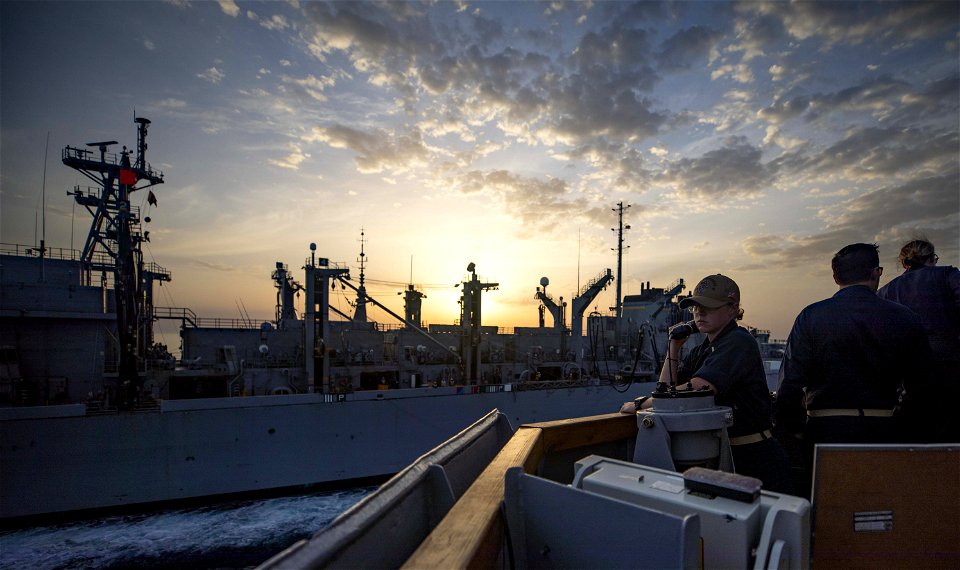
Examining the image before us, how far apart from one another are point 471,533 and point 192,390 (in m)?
19.5

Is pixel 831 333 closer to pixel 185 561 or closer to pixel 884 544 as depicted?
pixel 884 544

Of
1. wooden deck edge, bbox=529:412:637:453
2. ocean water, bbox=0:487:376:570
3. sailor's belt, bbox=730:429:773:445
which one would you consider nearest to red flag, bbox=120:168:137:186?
ocean water, bbox=0:487:376:570

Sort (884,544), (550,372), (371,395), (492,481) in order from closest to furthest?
(492,481), (884,544), (371,395), (550,372)

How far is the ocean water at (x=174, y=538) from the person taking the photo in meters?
11.2

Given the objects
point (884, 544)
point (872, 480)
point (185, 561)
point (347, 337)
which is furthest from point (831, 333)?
point (347, 337)

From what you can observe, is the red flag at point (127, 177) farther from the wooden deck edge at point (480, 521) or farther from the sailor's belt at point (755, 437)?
the sailor's belt at point (755, 437)

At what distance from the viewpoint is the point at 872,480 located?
6.06 ft

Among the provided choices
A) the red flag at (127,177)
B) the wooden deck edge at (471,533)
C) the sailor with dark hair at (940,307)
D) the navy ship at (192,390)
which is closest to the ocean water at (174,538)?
the navy ship at (192,390)

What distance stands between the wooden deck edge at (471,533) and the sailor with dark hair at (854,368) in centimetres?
199

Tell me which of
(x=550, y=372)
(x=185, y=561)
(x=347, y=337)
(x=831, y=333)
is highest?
(x=831, y=333)

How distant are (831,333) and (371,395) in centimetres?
1535

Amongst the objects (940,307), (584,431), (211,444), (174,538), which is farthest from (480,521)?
(211,444)

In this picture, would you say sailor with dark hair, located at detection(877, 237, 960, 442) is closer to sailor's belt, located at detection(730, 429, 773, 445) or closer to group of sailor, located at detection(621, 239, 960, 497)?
group of sailor, located at detection(621, 239, 960, 497)

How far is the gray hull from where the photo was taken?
1237 centimetres
